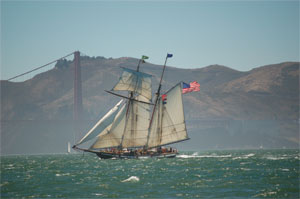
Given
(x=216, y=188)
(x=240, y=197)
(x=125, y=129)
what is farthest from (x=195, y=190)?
(x=125, y=129)

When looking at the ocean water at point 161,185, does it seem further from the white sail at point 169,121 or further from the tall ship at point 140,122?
the white sail at point 169,121

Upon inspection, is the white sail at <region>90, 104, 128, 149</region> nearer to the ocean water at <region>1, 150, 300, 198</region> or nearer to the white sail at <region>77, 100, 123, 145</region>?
the white sail at <region>77, 100, 123, 145</region>

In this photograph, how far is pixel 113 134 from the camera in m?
88.6

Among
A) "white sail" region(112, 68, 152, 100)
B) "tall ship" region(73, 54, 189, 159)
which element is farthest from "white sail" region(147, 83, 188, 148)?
"white sail" region(112, 68, 152, 100)

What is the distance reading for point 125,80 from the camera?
307ft

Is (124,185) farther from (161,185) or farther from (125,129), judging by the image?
(125,129)

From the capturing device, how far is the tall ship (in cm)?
8894

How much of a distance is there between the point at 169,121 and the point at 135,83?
8579mm

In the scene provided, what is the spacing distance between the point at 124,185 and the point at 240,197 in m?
12.0

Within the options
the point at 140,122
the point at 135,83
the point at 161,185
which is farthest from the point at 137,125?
the point at 161,185

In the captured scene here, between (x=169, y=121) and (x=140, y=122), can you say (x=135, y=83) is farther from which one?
(x=169, y=121)

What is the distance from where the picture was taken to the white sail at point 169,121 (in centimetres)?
9025

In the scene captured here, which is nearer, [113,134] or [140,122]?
[113,134]

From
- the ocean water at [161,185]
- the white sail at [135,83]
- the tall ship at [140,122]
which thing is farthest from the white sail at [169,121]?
the ocean water at [161,185]
